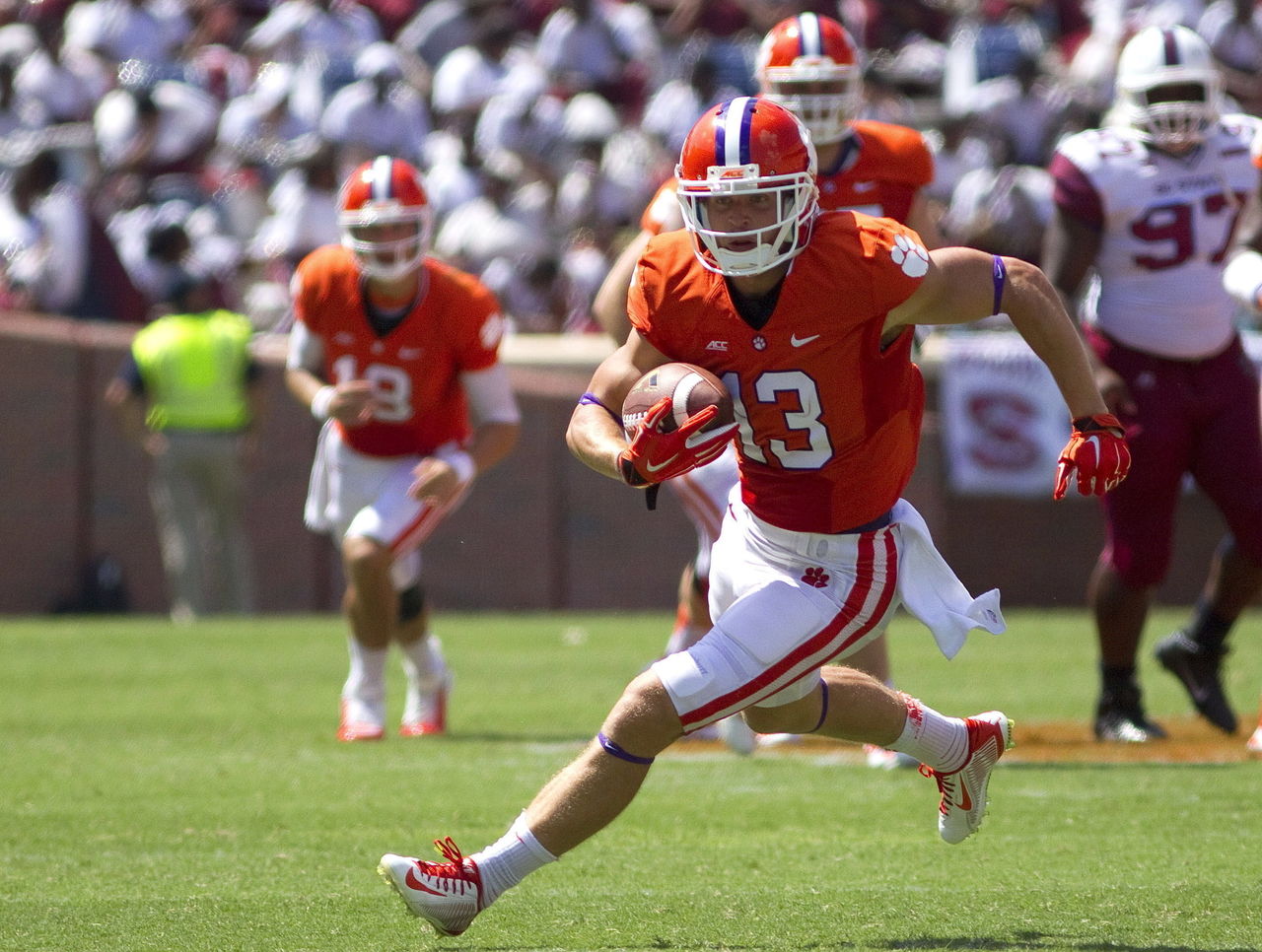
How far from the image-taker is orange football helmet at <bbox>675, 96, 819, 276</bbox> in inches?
160

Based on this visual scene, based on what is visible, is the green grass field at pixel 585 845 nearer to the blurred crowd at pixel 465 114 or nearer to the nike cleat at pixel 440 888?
the nike cleat at pixel 440 888

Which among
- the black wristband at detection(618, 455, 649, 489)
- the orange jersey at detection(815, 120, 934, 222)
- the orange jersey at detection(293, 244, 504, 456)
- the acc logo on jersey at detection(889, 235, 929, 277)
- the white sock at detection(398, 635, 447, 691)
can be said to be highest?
the acc logo on jersey at detection(889, 235, 929, 277)

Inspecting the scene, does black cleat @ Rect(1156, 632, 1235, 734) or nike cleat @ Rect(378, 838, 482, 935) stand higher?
nike cleat @ Rect(378, 838, 482, 935)

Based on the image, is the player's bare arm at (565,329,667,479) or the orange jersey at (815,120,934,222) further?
the orange jersey at (815,120,934,222)

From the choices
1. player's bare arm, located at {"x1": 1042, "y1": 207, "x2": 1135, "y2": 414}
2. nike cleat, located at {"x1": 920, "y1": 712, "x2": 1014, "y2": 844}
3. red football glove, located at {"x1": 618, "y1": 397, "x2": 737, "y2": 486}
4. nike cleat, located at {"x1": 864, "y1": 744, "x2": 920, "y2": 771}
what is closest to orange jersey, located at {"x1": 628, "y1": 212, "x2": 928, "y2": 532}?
red football glove, located at {"x1": 618, "y1": 397, "x2": 737, "y2": 486}

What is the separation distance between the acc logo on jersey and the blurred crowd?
28.4 feet

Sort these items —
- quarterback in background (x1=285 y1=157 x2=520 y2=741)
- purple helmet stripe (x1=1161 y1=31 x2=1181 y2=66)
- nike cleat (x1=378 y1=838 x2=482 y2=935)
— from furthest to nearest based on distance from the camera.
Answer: quarterback in background (x1=285 y1=157 x2=520 y2=741)
purple helmet stripe (x1=1161 y1=31 x2=1181 y2=66)
nike cleat (x1=378 y1=838 x2=482 y2=935)

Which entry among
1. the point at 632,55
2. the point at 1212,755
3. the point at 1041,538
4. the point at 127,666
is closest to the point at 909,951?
the point at 1212,755

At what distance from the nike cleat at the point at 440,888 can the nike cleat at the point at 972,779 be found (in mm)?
1176

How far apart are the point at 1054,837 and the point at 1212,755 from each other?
1.52m

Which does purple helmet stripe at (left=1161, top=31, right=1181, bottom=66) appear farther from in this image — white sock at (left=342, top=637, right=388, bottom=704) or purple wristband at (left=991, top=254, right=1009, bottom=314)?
white sock at (left=342, top=637, right=388, bottom=704)

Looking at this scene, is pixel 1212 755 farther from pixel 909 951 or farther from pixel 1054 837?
pixel 909 951

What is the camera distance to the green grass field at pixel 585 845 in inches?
161

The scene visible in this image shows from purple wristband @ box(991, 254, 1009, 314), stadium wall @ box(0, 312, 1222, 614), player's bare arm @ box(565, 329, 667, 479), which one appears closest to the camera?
player's bare arm @ box(565, 329, 667, 479)
